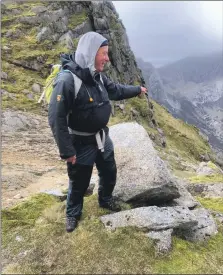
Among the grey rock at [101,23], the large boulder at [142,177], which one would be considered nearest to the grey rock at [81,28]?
the grey rock at [101,23]

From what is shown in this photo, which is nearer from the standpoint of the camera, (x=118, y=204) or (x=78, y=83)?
(x=78, y=83)

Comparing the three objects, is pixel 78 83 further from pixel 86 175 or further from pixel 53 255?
pixel 53 255

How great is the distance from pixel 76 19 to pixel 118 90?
6167cm

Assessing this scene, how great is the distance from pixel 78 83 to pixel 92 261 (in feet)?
12.4

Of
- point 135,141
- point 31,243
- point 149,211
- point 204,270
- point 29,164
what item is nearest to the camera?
point 204,270

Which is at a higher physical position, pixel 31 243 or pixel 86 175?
pixel 86 175

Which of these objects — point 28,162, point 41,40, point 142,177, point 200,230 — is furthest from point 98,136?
point 41,40

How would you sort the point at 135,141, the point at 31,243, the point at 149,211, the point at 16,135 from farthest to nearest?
the point at 16,135 < the point at 135,141 < the point at 149,211 < the point at 31,243

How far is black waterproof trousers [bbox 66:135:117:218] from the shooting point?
845 cm

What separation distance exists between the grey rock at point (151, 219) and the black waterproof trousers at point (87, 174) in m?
0.77

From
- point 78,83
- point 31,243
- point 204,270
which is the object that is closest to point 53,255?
point 31,243

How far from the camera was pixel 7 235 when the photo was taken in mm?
8633

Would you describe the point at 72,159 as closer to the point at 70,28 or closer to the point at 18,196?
the point at 18,196

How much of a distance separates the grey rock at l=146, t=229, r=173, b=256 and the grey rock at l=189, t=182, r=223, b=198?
21.8 ft
